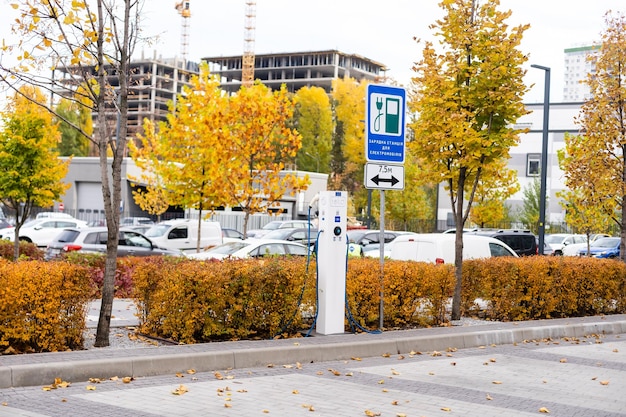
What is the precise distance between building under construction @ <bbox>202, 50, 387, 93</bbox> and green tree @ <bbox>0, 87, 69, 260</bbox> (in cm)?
11843

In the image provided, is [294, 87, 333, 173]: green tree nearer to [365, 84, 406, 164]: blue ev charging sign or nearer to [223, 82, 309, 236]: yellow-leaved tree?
[223, 82, 309, 236]: yellow-leaved tree

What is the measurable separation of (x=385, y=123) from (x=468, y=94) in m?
2.52

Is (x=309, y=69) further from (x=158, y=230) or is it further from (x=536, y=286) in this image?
(x=536, y=286)

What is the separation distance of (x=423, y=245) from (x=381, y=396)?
11.6 m

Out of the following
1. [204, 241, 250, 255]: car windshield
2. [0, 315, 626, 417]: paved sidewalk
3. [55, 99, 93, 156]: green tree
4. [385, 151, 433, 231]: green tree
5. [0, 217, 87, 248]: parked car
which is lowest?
[0, 315, 626, 417]: paved sidewalk

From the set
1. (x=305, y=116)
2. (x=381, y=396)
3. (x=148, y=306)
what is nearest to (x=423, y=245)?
(x=148, y=306)

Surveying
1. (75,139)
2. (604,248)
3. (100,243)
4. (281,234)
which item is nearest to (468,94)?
(100,243)

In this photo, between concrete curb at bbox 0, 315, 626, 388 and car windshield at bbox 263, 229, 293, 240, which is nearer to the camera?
concrete curb at bbox 0, 315, 626, 388

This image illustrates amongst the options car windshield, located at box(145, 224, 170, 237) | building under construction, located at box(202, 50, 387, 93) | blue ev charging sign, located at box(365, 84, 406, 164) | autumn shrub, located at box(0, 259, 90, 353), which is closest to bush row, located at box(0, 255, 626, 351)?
autumn shrub, located at box(0, 259, 90, 353)

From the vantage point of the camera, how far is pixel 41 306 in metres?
9.72

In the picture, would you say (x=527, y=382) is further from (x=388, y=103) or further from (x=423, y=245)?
(x=423, y=245)

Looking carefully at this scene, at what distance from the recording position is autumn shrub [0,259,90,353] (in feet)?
31.3

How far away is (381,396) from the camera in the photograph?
28.3 feet

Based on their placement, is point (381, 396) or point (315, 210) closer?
point (381, 396)
